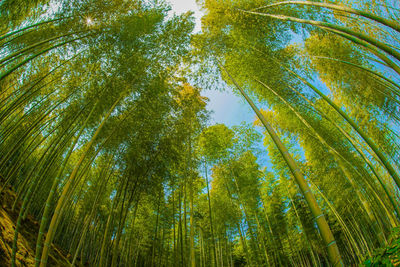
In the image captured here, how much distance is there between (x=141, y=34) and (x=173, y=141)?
236 centimetres

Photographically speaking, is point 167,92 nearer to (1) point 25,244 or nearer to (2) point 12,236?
(2) point 12,236

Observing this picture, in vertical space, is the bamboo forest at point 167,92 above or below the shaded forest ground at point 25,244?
above

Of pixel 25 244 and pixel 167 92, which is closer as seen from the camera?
pixel 25 244

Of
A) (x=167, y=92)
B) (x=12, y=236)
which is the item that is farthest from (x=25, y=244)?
(x=167, y=92)

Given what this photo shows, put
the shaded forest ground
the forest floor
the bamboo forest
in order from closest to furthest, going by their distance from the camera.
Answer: the shaded forest ground, the forest floor, the bamboo forest

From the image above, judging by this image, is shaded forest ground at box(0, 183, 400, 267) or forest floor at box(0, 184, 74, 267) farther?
forest floor at box(0, 184, 74, 267)

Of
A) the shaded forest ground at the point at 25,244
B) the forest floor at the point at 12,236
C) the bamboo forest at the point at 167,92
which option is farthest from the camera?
the bamboo forest at the point at 167,92

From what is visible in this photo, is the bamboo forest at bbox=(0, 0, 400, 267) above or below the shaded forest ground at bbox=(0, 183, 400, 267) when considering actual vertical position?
above

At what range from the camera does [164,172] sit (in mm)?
4672

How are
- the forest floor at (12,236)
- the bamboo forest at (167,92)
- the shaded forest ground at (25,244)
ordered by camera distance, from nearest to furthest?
the shaded forest ground at (25,244) → the forest floor at (12,236) → the bamboo forest at (167,92)

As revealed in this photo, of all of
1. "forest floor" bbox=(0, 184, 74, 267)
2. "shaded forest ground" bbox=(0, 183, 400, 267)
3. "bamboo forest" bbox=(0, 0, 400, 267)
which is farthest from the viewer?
"bamboo forest" bbox=(0, 0, 400, 267)

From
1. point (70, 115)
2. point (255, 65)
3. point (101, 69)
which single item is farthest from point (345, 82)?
point (70, 115)

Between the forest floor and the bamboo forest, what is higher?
the bamboo forest

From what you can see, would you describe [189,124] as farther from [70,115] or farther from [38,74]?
[38,74]
